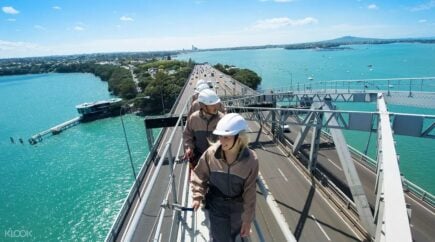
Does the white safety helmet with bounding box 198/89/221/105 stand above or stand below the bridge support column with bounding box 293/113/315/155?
above

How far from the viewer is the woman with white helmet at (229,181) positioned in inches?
125

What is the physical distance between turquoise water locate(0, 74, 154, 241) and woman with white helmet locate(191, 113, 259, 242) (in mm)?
23620

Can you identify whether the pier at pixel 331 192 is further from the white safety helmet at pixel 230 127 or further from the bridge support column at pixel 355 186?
the white safety helmet at pixel 230 127

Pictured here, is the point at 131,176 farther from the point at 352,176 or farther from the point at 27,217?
the point at 352,176

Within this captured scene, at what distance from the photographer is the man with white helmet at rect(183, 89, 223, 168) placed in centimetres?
473

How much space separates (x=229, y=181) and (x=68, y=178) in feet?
123

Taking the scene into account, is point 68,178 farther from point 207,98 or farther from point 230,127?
point 230,127

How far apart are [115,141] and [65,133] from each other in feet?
52.1

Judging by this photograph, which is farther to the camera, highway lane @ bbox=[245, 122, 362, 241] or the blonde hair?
highway lane @ bbox=[245, 122, 362, 241]

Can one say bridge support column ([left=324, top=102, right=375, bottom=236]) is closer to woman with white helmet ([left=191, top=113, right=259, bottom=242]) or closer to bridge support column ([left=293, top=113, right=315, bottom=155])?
bridge support column ([left=293, top=113, right=315, bottom=155])

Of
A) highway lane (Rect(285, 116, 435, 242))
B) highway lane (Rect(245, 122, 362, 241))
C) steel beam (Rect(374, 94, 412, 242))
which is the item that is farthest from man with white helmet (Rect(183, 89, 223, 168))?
highway lane (Rect(285, 116, 435, 242))

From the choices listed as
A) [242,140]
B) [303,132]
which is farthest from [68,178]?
[242,140]

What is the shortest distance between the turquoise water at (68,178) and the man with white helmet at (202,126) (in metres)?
22.5

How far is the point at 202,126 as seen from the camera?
16.1 ft
